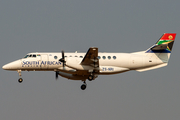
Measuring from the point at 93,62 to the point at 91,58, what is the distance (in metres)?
0.78

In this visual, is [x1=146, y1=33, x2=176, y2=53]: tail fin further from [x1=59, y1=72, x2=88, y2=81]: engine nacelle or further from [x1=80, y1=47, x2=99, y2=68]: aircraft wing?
[x1=59, y1=72, x2=88, y2=81]: engine nacelle

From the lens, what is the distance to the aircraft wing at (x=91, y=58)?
33.5m

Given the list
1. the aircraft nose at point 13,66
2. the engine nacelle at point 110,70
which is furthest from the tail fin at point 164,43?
the aircraft nose at point 13,66

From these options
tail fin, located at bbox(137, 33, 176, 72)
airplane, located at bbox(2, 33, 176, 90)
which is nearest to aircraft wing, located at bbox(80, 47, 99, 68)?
airplane, located at bbox(2, 33, 176, 90)

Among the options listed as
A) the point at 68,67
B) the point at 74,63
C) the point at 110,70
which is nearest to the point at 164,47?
the point at 110,70

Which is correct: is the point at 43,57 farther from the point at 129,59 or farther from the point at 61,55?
the point at 129,59

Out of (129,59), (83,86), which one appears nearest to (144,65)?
(129,59)

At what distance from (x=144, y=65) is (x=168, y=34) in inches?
191

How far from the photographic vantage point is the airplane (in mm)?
35250

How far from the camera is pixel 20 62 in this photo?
37031 millimetres

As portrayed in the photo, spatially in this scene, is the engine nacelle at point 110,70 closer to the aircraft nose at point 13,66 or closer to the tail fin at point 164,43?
the tail fin at point 164,43

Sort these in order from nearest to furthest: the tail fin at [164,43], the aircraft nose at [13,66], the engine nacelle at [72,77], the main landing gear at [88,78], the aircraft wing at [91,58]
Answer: the aircraft wing at [91,58]
the main landing gear at [88,78]
the aircraft nose at [13,66]
the engine nacelle at [72,77]
the tail fin at [164,43]

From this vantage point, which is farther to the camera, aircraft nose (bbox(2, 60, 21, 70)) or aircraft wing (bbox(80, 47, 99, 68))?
aircraft nose (bbox(2, 60, 21, 70))

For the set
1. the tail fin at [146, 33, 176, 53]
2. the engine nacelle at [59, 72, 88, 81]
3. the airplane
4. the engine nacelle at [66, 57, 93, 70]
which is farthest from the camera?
the tail fin at [146, 33, 176, 53]
